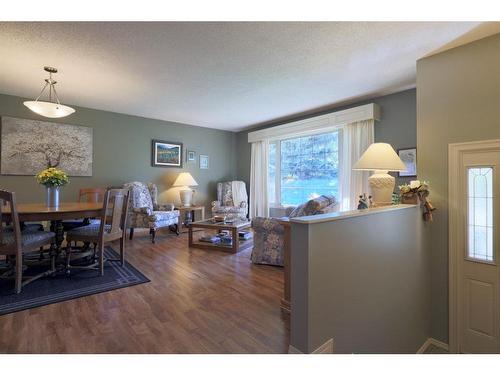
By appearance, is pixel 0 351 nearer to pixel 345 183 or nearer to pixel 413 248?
pixel 413 248

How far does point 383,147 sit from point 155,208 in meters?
4.14

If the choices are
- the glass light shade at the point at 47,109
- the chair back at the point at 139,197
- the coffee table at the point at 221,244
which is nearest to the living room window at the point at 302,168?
the coffee table at the point at 221,244

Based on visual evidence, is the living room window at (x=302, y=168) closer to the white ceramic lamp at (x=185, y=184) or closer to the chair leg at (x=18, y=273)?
the white ceramic lamp at (x=185, y=184)

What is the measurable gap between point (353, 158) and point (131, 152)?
425cm

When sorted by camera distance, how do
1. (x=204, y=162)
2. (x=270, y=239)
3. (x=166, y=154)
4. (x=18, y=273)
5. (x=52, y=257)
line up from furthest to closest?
1. (x=204, y=162)
2. (x=166, y=154)
3. (x=270, y=239)
4. (x=52, y=257)
5. (x=18, y=273)

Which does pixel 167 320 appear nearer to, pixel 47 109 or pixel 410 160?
pixel 47 109

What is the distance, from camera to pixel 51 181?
2.89 m

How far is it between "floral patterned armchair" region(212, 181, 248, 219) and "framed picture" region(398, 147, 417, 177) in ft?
10.4

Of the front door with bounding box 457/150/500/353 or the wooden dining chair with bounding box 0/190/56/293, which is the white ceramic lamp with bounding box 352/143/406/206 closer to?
the front door with bounding box 457/150/500/353

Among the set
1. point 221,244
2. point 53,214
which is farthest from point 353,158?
point 53,214

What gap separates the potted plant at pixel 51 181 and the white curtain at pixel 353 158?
403cm

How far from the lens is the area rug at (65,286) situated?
7.04 feet

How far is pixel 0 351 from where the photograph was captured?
1.54 metres
